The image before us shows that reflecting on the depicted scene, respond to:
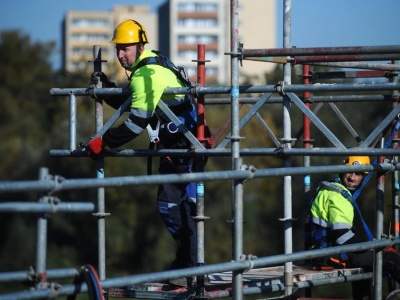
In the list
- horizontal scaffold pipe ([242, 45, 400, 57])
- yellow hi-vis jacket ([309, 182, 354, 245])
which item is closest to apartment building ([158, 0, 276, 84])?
yellow hi-vis jacket ([309, 182, 354, 245])

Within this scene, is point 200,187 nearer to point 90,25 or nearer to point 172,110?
point 172,110

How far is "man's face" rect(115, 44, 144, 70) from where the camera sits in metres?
8.80

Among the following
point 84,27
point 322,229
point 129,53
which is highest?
point 84,27

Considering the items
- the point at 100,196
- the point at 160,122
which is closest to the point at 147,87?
the point at 160,122

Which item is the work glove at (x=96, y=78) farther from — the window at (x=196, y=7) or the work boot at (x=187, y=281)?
the window at (x=196, y=7)

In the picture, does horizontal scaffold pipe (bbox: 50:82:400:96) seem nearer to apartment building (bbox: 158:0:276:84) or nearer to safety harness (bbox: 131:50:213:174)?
safety harness (bbox: 131:50:213:174)

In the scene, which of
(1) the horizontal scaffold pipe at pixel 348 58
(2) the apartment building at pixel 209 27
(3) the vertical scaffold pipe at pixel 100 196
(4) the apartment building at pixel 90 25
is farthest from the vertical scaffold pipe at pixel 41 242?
(4) the apartment building at pixel 90 25

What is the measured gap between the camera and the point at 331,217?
9289mm

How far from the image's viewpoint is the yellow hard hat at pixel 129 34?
8.80 meters

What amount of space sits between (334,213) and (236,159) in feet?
8.36

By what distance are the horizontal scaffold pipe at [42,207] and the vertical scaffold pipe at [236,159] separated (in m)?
1.36

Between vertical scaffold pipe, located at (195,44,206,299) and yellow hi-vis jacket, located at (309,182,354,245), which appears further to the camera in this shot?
yellow hi-vis jacket, located at (309,182,354,245)

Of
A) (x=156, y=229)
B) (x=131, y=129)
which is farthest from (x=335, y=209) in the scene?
(x=156, y=229)

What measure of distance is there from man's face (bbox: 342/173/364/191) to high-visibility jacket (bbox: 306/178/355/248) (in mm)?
115
